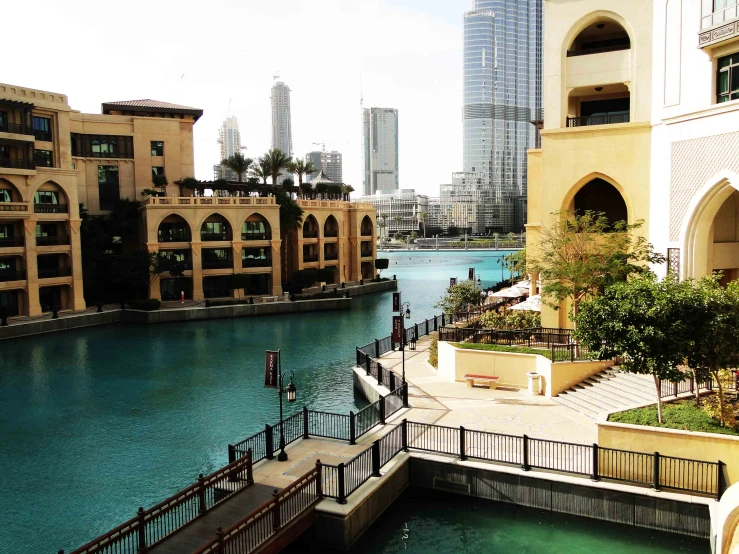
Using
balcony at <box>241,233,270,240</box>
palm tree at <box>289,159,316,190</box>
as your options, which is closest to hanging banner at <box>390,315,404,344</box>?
balcony at <box>241,233,270,240</box>

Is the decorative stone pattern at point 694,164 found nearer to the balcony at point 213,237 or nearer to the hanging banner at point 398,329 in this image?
the hanging banner at point 398,329

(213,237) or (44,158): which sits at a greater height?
(44,158)

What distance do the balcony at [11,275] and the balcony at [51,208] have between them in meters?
5.30

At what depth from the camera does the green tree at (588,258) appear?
26.5 m

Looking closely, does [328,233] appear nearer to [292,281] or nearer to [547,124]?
[292,281]

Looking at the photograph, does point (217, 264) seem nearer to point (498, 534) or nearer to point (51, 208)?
point (51, 208)

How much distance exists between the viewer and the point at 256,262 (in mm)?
64750

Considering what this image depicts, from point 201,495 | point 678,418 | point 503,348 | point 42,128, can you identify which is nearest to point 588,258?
point 503,348

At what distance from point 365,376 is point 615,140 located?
52.2 ft

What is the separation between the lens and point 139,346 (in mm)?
43125

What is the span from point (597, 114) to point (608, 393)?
1634 cm

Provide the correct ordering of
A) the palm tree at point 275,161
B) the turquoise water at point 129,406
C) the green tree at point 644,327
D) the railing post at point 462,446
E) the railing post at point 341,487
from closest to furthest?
the railing post at point 341,487 < the green tree at point 644,327 < the railing post at point 462,446 < the turquoise water at point 129,406 < the palm tree at point 275,161

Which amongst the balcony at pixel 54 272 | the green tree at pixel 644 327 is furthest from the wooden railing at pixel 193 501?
the balcony at pixel 54 272

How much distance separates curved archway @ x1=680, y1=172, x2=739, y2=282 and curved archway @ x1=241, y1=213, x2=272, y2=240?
148 feet
